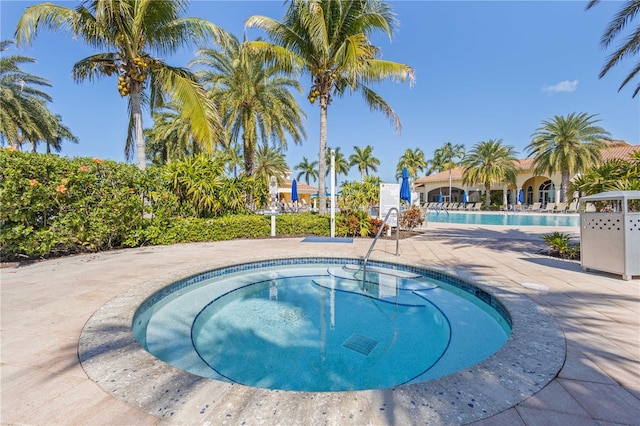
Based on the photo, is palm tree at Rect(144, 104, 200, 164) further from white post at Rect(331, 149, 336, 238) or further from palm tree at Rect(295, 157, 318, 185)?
palm tree at Rect(295, 157, 318, 185)

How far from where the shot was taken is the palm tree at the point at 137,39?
25.3 ft

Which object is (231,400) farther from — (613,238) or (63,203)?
(63,203)

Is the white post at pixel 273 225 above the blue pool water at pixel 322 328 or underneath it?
above

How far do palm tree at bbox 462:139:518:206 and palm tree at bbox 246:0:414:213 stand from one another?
85.5 feet

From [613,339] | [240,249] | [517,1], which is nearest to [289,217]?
[240,249]

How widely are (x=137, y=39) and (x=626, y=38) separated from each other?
562 inches

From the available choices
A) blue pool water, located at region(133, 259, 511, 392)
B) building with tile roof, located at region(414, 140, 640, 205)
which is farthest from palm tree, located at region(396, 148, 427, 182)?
blue pool water, located at region(133, 259, 511, 392)

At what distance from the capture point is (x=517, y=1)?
9531 millimetres

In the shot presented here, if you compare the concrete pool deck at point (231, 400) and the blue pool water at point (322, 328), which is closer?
the concrete pool deck at point (231, 400)

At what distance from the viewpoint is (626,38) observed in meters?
7.93

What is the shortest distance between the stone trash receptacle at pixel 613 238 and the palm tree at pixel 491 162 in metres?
30.1

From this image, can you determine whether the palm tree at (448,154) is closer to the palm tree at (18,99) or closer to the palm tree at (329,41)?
the palm tree at (329,41)

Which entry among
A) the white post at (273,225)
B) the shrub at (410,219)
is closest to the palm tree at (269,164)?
the shrub at (410,219)

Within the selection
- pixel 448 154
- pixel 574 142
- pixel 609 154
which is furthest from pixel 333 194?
pixel 448 154
